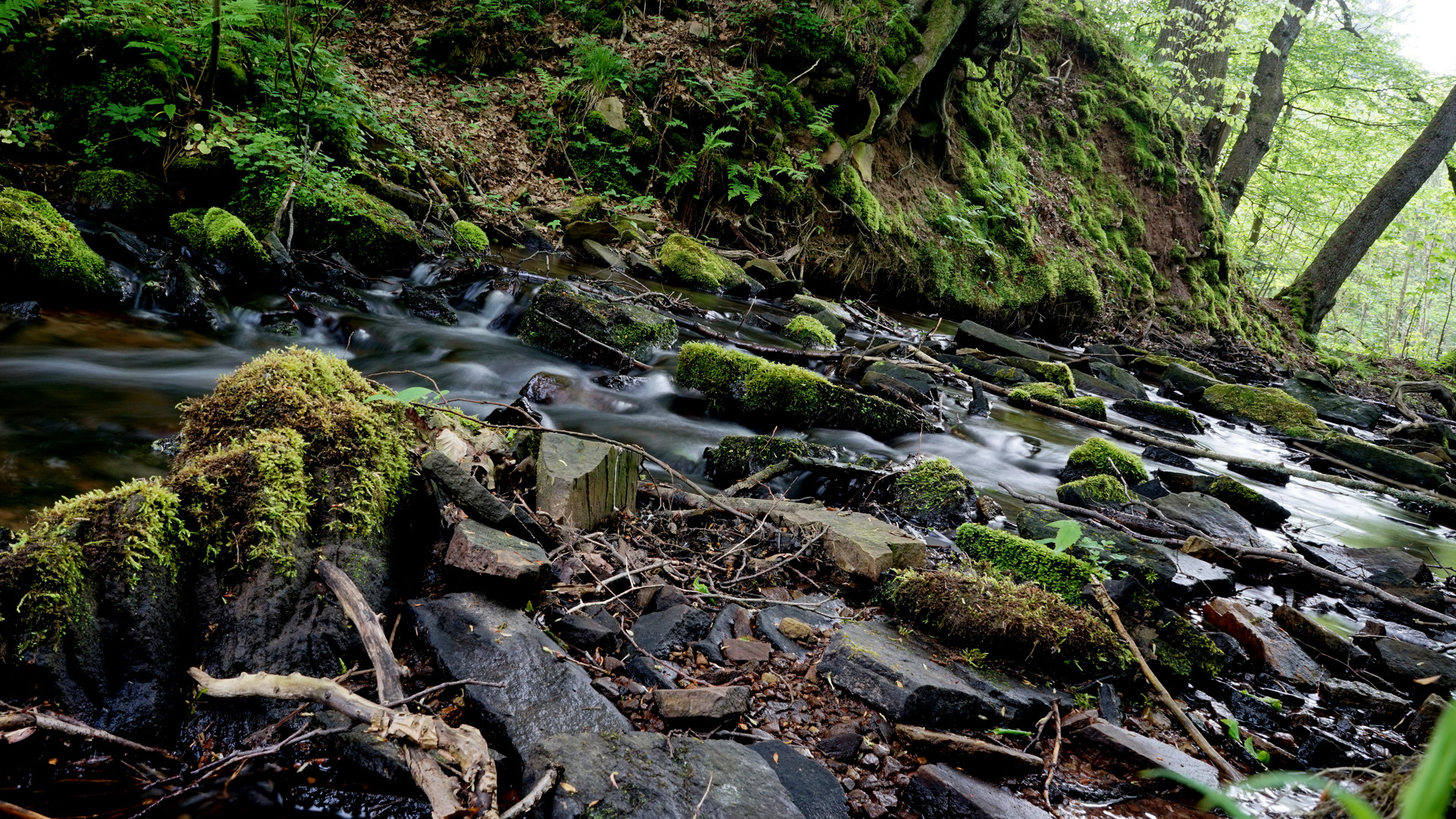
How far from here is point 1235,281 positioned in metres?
18.9

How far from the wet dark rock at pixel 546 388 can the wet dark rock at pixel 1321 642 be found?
16.1 ft

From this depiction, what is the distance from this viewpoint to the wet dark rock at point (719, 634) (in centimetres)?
256

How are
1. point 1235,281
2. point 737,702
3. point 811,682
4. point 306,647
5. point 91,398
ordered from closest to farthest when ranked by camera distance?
point 306,647 → point 737,702 → point 811,682 → point 91,398 → point 1235,281

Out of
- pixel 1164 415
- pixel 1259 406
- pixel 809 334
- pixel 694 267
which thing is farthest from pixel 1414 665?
pixel 1259 406

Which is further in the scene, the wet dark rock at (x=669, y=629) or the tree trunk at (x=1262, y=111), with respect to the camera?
the tree trunk at (x=1262, y=111)

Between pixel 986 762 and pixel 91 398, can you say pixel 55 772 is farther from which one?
pixel 91 398

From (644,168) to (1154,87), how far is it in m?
15.9

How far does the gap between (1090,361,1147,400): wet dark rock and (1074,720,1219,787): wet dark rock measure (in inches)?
341

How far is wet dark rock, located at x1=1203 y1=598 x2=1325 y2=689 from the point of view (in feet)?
10.5

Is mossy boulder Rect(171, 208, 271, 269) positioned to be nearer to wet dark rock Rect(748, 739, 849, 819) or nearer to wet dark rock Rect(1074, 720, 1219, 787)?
wet dark rock Rect(748, 739, 849, 819)

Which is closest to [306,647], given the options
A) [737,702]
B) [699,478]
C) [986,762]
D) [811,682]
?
[737,702]

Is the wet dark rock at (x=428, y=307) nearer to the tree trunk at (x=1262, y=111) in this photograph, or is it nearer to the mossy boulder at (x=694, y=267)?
the mossy boulder at (x=694, y=267)

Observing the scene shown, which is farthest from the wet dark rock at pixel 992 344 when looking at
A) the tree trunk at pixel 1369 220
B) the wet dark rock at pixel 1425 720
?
the tree trunk at pixel 1369 220

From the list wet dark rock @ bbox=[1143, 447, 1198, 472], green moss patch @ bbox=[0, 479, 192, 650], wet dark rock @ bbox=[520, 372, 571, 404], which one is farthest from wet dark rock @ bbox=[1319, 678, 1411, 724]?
wet dark rock @ bbox=[520, 372, 571, 404]
